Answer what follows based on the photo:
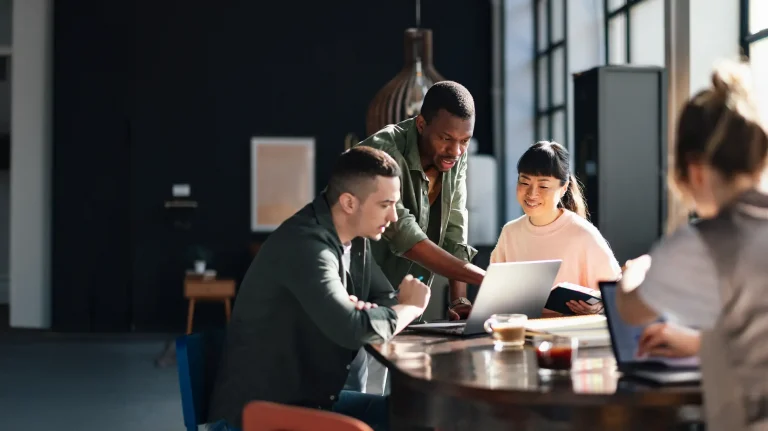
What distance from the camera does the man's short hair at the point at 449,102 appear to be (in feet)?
10.4

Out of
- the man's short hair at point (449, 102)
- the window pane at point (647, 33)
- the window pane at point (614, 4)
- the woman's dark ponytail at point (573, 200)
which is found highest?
the window pane at point (614, 4)

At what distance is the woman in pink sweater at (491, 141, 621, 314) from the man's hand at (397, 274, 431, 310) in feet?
3.43

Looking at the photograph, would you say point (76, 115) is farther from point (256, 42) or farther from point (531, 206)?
point (531, 206)

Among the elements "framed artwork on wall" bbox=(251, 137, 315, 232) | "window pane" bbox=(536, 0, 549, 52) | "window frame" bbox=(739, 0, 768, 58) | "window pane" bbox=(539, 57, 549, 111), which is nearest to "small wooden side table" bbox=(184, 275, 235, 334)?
"framed artwork on wall" bbox=(251, 137, 315, 232)

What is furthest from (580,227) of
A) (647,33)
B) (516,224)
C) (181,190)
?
(181,190)

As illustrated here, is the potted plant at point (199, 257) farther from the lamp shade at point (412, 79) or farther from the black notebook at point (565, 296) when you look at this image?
the black notebook at point (565, 296)

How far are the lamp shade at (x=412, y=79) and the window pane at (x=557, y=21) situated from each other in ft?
7.65

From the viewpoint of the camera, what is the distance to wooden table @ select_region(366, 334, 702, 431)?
1.73 m

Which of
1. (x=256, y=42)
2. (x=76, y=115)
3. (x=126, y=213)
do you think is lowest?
(x=126, y=213)

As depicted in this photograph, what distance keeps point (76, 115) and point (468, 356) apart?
8.64 meters

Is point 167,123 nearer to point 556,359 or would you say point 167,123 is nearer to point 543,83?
point 543,83

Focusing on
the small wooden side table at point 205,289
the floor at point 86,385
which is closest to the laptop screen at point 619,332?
the floor at point 86,385

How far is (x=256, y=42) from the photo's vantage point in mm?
10180

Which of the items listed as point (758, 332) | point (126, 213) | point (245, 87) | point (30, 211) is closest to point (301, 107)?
point (245, 87)
